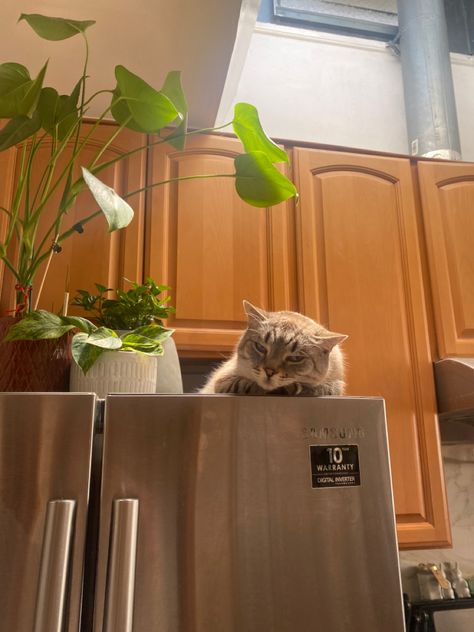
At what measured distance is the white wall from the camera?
2164mm

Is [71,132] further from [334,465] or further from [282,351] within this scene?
[334,465]

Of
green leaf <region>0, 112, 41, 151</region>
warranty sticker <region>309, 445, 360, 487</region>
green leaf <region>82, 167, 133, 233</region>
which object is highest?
green leaf <region>0, 112, 41, 151</region>

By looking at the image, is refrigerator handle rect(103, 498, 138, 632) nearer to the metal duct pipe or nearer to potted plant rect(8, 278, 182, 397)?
potted plant rect(8, 278, 182, 397)

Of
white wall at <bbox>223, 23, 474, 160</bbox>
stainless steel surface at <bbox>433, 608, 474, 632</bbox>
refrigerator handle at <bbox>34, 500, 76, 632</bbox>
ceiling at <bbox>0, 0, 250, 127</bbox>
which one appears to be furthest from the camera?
white wall at <bbox>223, 23, 474, 160</bbox>

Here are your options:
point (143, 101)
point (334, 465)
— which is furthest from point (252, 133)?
point (334, 465)

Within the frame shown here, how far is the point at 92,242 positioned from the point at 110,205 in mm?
660

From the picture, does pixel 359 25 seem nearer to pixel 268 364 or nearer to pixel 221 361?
pixel 221 361

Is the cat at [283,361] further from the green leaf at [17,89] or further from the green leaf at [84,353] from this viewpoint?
the green leaf at [17,89]

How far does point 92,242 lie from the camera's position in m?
1.33

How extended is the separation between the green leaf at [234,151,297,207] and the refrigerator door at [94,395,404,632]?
1.59 feet

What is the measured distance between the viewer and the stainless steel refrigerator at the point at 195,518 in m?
0.61

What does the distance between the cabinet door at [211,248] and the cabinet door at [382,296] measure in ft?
0.29

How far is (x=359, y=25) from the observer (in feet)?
7.64

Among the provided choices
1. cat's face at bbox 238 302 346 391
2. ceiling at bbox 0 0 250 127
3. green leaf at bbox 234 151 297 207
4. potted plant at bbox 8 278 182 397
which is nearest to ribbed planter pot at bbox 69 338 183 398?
potted plant at bbox 8 278 182 397
